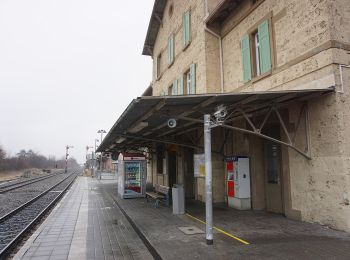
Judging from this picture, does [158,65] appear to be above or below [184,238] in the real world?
above

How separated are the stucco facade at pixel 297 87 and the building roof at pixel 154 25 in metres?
7.16

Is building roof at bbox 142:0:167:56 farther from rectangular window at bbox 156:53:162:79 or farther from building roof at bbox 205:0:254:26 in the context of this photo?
building roof at bbox 205:0:254:26

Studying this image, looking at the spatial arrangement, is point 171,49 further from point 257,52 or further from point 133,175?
point 257,52

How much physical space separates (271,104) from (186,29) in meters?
8.61

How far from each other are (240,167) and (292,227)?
337 centimetres

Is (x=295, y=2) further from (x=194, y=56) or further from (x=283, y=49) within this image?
(x=194, y=56)

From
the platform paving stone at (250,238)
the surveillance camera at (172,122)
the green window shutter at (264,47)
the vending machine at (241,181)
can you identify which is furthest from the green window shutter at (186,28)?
the platform paving stone at (250,238)

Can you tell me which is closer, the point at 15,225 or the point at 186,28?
the point at 15,225

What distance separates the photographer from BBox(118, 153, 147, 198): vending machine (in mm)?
16219

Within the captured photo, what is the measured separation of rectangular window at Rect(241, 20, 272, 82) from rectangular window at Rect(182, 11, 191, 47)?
438 centimetres

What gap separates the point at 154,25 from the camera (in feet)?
71.2

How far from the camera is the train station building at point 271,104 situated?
7.62 metres

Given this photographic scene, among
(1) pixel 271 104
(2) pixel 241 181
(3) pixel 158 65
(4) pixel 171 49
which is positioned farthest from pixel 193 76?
(3) pixel 158 65

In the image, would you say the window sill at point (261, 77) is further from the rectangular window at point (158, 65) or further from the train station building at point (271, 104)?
the rectangular window at point (158, 65)
